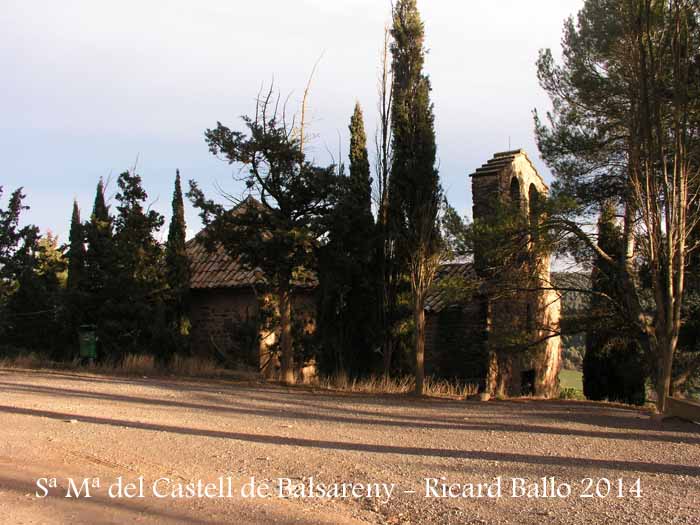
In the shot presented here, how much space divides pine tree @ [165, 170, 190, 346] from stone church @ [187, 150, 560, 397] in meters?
0.79

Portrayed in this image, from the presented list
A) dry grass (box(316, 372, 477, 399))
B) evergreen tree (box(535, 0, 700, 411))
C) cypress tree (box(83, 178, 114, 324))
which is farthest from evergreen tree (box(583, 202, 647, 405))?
cypress tree (box(83, 178, 114, 324))

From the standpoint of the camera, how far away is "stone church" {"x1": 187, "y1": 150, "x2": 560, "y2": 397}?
14.2 m

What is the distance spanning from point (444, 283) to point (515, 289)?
1.55 metres

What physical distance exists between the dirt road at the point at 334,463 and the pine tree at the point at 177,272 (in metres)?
9.39

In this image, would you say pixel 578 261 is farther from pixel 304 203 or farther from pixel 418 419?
pixel 418 419

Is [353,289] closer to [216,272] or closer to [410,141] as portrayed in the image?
[410,141]

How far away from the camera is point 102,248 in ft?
63.5

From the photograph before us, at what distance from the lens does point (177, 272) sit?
1970 centimetres

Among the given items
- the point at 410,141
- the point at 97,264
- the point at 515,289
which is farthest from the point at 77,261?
the point at 515,289

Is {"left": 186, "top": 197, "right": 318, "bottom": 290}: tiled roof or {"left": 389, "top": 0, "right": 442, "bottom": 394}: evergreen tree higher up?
{"left": 389, "top": 0, "right": 442, "bottom": 394}: evergreen tree

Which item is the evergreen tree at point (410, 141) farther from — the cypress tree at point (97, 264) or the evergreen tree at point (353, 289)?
the cypress tree at point (97, 264)

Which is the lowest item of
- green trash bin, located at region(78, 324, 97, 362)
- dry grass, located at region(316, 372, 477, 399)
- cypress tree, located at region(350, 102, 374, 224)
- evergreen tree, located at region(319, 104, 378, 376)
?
dry grass, located at region(316, 372, 477, 399)

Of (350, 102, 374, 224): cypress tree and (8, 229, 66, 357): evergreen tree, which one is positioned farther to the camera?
(8, 229, 66, 357): evergreen tree

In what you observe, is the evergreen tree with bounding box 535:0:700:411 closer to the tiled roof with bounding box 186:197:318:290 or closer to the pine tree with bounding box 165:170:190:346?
the tiled roof with bounding box 186:197:318:290
